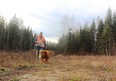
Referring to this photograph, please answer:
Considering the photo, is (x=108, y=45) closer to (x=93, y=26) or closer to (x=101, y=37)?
(x=101, y=37)

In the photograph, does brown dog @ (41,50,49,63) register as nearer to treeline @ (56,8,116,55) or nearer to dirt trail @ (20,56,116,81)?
dirt trail @ (20,56,116,81)

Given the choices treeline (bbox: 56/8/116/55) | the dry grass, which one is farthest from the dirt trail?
treeline (bbox: 56/8/116/55)

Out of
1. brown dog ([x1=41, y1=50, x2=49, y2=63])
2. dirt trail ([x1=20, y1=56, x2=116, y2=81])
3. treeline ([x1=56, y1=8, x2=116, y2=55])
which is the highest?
treeline ([x1=56, y1=8, x2=116, y2=55])

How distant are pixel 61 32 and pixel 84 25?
17.2 metres

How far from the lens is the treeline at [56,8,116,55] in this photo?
2511 inches

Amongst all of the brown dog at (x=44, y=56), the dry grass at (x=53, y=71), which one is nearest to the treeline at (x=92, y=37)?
the brown dog at (x=44, y=56)

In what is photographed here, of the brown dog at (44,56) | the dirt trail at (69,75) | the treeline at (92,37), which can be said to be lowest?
the dirt trail at (69,75)

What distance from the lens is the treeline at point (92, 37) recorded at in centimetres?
6378

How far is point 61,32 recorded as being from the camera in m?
70.9

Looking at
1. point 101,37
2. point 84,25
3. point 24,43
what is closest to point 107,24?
point 101,37

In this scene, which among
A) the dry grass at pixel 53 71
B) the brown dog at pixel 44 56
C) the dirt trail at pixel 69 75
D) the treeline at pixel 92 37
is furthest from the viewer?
the treeline at pixel 92 37

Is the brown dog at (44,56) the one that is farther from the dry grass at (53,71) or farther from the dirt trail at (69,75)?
the dirt trail at (69,75)

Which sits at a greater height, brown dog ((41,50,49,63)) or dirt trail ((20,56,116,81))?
brown dog ((41,50,49,63))

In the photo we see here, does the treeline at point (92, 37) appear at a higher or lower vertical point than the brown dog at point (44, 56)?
higher
